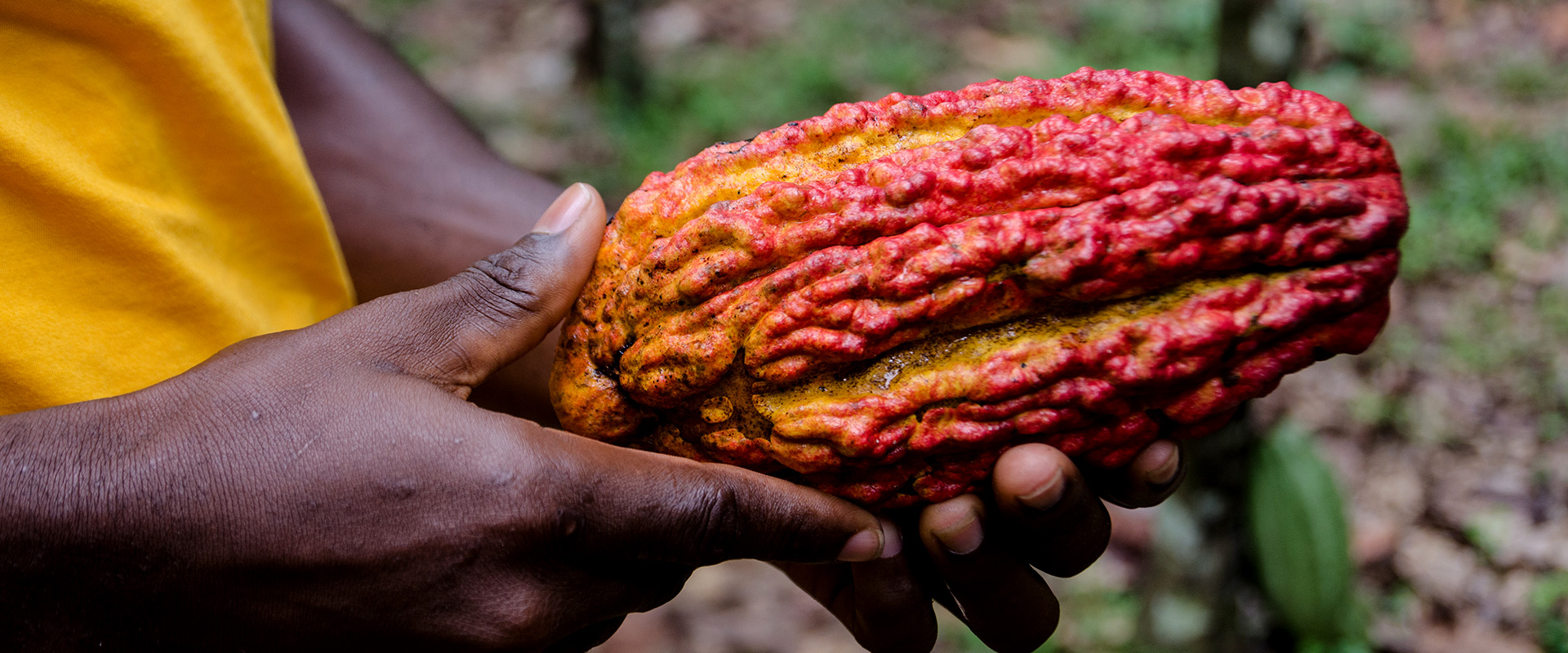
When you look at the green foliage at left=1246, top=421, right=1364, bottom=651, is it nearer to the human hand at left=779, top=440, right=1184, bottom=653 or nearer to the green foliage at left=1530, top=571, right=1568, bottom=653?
the green foliage at left=1530, top=571, right=1568, bottom=653

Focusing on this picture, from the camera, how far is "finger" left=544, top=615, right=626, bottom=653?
1293 millimetres

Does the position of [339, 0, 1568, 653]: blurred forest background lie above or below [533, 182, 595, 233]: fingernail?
below

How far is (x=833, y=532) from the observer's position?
4.13ft

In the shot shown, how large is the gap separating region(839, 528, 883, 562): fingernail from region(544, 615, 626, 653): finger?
1.05ft

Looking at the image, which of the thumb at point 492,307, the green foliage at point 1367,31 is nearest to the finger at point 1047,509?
the thumb at point 492,307

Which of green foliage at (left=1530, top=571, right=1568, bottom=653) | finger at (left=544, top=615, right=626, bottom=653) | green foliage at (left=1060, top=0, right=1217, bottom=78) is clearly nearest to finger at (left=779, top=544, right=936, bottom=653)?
finger at (left=544, top=615, right=626, bottom=653)

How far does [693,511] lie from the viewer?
1.15 metres

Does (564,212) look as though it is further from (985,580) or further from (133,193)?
(985,580)

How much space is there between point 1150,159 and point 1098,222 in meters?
0.12

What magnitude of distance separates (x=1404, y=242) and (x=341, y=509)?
140 inches

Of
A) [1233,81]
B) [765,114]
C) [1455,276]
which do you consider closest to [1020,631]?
[1233,81]

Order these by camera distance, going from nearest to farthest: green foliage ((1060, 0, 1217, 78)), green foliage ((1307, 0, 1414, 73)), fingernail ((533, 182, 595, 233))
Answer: fingernail ((533, 182, 595, 233)), green foliage ((1307, 0, 1414, 73)), green foliage ((1060, 0, 1217, 78))

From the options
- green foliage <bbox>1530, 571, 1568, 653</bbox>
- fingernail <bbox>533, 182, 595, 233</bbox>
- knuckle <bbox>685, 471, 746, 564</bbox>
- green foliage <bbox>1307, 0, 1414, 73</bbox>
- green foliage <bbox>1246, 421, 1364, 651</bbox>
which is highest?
fingernail <bbox>533, 182, 595, 233</bbox>

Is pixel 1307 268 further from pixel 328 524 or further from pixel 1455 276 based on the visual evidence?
pixel 1455 276
